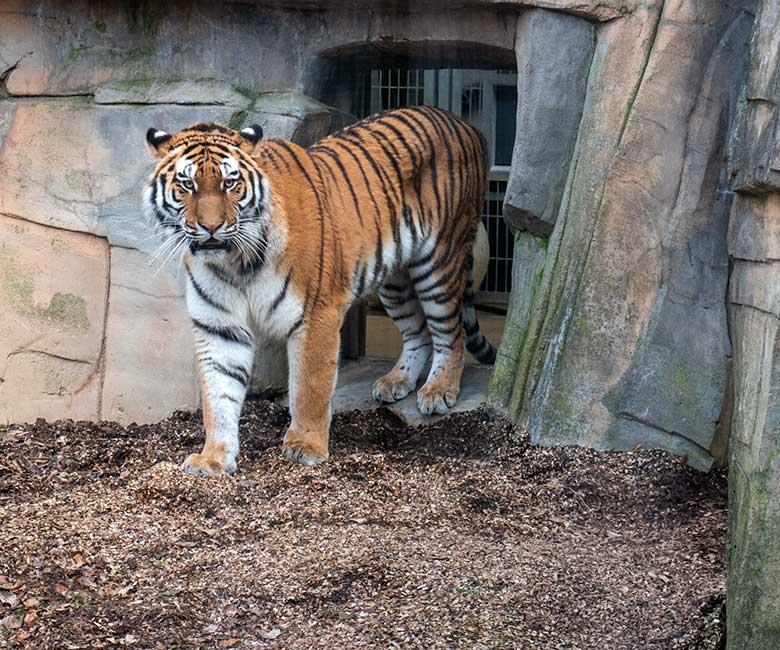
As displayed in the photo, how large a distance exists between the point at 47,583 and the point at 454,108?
16.1 feet

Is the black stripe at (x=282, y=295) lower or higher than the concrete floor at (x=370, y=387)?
higher

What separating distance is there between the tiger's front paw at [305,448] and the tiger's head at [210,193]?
0.70 meters

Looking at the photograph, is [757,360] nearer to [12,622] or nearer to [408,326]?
[12,622]

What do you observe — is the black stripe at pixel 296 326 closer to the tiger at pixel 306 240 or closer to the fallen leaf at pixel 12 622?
the tiger at pixel 306 240

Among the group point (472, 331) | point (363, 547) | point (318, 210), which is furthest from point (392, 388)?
point (363, 547)

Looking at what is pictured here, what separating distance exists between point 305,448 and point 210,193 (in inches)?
39.5

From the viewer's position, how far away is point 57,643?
305 cm

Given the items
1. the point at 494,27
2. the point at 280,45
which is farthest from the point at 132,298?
the point at 494,27

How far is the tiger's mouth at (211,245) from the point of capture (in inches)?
163

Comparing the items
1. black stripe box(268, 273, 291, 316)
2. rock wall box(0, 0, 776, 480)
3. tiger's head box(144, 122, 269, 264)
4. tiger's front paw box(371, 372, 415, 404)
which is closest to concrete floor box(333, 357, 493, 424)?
tiger's front paw box(371, 372, 415, 404)

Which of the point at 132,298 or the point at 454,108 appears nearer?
the point at 132,298

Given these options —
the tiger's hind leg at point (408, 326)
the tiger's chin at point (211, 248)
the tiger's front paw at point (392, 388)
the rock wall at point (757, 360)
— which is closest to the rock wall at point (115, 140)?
the tiger's front paw at point (392, 388)

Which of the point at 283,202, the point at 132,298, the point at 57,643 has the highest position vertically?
the point at 283,202

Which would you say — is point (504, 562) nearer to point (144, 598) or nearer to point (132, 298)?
point (144, 598)
